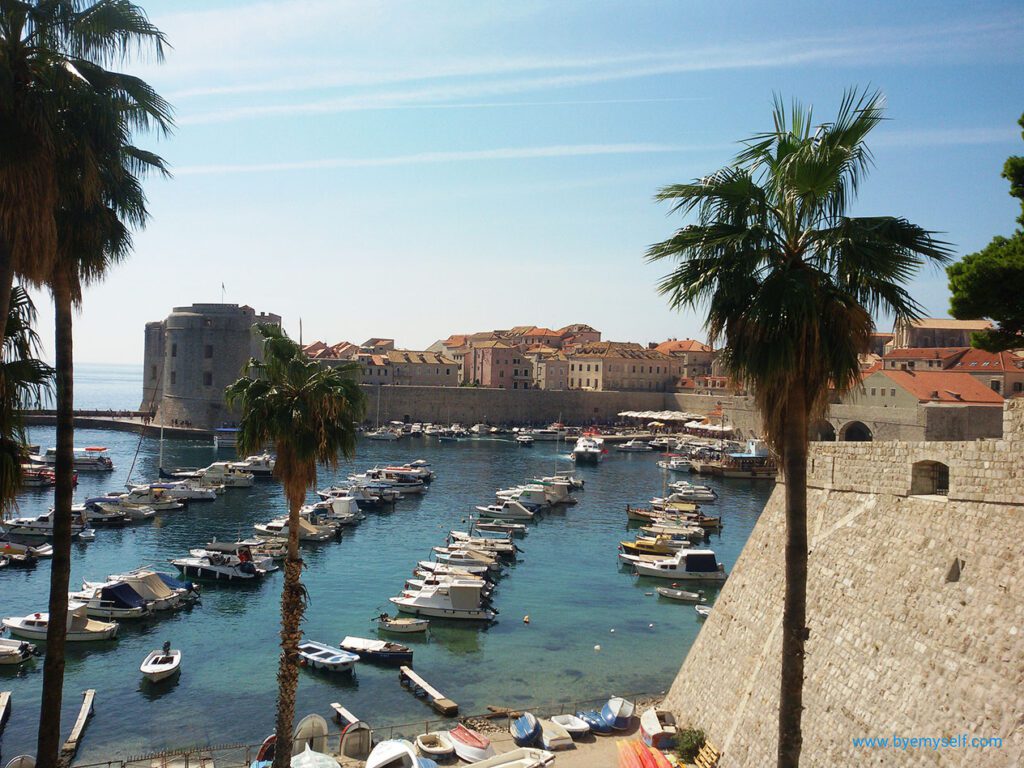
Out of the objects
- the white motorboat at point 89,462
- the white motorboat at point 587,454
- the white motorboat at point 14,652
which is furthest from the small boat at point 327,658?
the white motorboat at point 587,454

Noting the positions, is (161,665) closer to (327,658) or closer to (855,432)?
(327,658)

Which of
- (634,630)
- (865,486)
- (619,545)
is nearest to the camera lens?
(865,486)

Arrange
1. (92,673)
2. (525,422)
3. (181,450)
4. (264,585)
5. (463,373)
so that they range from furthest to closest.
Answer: (463,373), (525,422), (181,450), (264,585), (92,673)

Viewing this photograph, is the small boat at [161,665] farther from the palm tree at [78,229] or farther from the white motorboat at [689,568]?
the white motorboat at [689,568]

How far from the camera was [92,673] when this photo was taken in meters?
23.9

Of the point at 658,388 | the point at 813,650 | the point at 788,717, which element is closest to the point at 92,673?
the point at 813,650

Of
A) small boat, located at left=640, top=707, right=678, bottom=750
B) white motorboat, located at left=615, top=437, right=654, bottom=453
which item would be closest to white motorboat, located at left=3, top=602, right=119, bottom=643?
small boat, located at left=640, top=707, right=678, bottom=750

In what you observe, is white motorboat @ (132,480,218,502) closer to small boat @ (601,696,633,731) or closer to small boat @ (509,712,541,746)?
small boat @ (509,712,541,746)

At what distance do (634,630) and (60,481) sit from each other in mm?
23174

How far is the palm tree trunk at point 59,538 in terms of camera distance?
30.3 feet

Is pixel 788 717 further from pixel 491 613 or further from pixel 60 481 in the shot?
pixel 491 613

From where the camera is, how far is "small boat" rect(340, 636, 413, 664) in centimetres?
2509

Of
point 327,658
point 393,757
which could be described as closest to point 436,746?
point 393,757

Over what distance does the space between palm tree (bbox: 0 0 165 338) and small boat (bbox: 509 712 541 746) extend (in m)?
13.2
